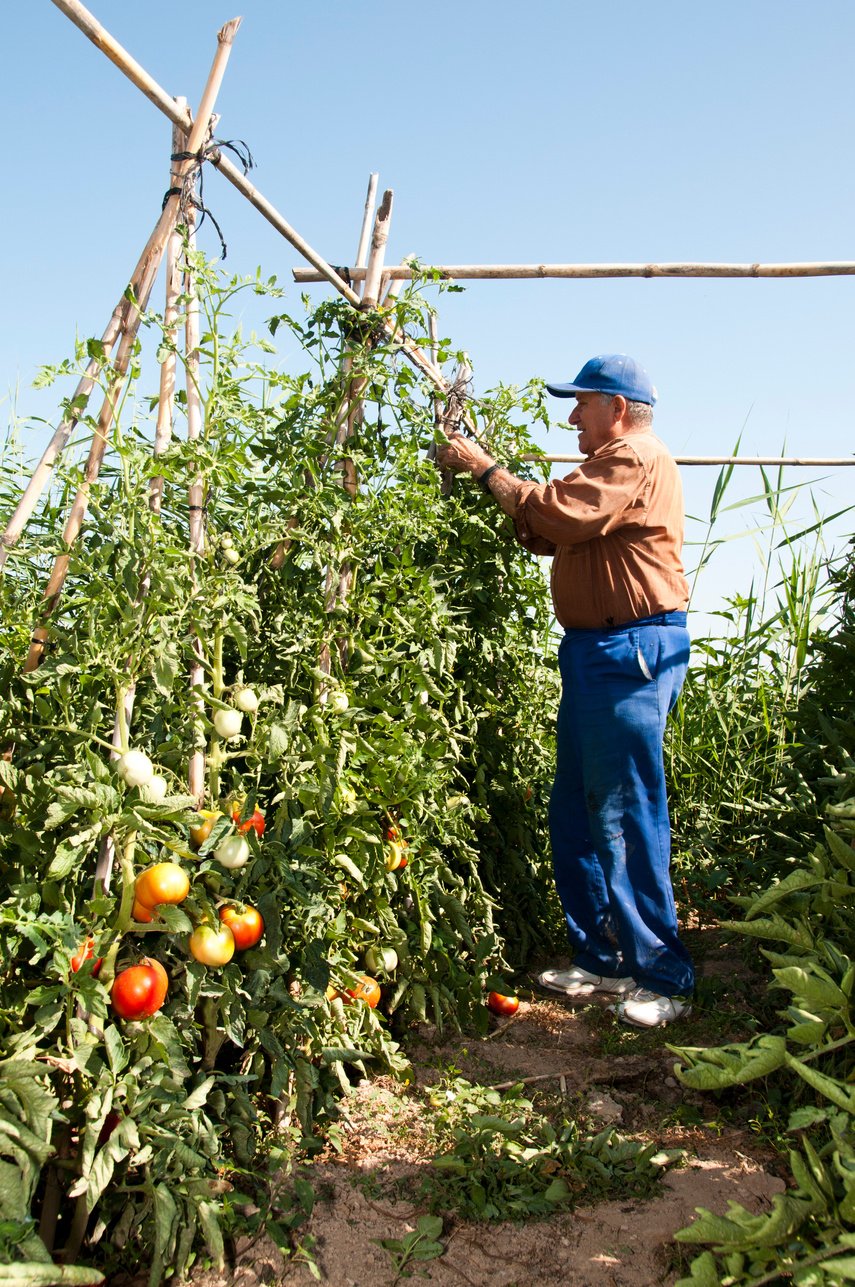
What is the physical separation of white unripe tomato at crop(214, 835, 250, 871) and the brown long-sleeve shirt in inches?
52.5

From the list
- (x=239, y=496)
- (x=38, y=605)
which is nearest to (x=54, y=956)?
(x=38, y=605)

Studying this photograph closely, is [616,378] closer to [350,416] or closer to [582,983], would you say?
[350,416]

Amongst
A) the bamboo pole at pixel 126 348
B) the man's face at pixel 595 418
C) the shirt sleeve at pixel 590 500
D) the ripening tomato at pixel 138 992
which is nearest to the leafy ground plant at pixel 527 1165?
the ripening tomato at pixel 138 992

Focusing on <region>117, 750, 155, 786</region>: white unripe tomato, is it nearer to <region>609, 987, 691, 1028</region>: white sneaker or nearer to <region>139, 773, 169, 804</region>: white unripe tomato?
<region>139, 773, 169, 804</region>: white unripe tomato

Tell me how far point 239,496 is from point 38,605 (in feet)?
1.61

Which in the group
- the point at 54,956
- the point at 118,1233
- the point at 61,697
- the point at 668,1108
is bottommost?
the point at 118,1233

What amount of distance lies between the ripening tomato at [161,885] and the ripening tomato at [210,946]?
0.08 m

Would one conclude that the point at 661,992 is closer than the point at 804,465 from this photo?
Yes

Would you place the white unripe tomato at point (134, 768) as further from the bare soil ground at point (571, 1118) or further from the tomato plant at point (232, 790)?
the bare soil ground at point (571, 1118)

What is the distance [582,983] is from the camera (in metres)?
3.04

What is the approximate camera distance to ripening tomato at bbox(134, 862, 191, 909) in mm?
1740

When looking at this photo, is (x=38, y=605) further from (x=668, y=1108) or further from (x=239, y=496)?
(x=668, y=1108)

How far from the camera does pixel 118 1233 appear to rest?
1772 millimetres

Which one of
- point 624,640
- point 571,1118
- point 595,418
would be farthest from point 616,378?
point 571,1118
